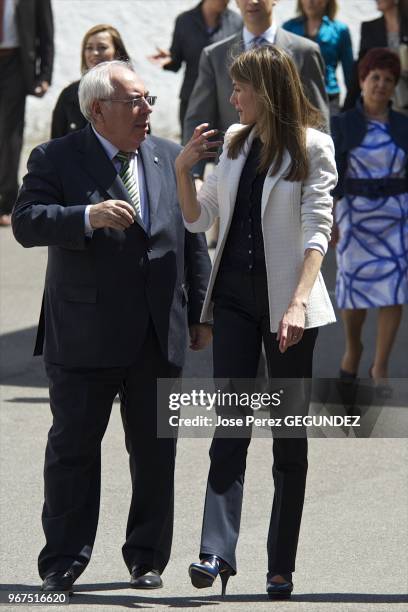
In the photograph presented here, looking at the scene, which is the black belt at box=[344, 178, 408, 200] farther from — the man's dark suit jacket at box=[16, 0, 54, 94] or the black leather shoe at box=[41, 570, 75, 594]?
the man's dark suit jacket at box=[16, 0, 54, 94]

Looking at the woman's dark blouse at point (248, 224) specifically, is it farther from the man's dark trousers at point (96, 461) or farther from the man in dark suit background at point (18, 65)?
the man in dark suit background at point (18, 65)

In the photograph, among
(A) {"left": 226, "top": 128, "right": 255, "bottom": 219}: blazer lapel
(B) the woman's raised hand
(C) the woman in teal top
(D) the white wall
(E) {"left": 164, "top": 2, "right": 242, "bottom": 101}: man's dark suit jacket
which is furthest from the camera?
(D) the white wall

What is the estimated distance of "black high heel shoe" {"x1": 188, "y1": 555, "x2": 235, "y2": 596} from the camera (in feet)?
15.6

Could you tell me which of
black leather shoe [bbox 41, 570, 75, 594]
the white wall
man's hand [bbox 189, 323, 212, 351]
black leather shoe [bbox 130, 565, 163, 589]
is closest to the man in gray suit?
man's hand [bbox 189, 323, 212, 351]

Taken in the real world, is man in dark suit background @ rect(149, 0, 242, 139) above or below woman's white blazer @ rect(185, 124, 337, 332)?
below

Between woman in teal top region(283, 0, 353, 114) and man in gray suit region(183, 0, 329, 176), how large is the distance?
2.39 m

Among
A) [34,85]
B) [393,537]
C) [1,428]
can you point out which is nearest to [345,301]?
[1,428]

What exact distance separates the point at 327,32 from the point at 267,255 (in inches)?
210

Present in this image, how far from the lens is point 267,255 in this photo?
487 centimetres

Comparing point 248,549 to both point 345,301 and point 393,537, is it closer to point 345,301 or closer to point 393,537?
point 393,537

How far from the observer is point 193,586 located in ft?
16.6

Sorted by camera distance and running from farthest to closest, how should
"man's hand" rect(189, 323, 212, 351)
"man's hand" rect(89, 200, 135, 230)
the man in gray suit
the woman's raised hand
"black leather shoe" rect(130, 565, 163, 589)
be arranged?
the man in gray suit → "man's hand" rect(189, 323, 212, 351) → "black leather shoe" rect(130, 565, 163, 589) → the woman's raised hand → "man's hand" rect(89, 200, 135, 230)

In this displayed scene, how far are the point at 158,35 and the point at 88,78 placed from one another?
11.4 meters

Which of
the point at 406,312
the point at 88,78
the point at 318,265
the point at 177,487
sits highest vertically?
the point at 88,78
